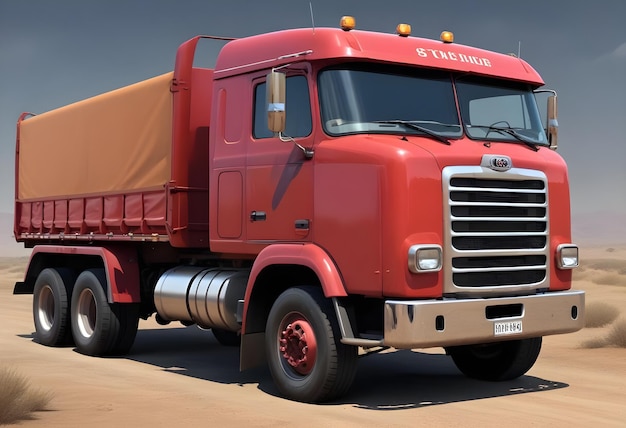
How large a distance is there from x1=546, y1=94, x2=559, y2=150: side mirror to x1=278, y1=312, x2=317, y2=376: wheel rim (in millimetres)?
3458

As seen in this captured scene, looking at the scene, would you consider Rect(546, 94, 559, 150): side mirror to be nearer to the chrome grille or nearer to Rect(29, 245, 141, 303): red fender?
the chrome grille

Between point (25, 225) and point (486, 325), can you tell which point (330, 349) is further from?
point (25, 225)

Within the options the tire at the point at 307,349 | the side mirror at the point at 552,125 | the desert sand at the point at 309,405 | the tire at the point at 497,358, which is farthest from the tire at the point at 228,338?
the side mirror at the point at 552,125

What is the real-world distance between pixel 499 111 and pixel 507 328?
2.35m

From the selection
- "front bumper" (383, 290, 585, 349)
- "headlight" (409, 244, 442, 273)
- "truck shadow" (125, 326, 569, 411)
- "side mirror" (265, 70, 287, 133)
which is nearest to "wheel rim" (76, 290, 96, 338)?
"truck shadow" (125, 326, 569, 411)

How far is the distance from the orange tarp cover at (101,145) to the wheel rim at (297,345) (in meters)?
3.02

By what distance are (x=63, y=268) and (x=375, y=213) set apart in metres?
7.00

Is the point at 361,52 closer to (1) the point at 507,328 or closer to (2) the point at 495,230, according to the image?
(2) the point at 495,230

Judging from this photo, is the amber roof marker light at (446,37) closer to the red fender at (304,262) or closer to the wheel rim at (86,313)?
the red fender at (304,262)

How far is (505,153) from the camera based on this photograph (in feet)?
31.0

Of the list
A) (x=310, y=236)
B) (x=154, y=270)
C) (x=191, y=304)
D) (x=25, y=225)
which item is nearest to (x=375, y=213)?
(x=310, y=236)

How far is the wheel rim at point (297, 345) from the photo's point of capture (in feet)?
30.1

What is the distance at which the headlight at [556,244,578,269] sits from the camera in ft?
32.0

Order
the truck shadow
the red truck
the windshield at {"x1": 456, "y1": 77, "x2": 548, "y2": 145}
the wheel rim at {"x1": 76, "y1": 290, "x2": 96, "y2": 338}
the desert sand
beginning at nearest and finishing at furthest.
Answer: the desert sand, the red truck, the truck shadow, the windshield at {"x1": 456, "y1": 77, "x2": 548, "y2": 145}, the wheel rim at {"x1": 76, "y1": 290, "x2": 96, "y2": 338}
